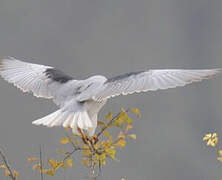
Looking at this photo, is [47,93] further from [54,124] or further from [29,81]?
[54,124]

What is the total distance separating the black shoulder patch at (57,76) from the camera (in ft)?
4.97

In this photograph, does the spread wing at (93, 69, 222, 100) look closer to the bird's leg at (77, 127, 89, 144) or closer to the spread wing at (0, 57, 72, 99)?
the bird's leg at (77, 127, 89, 144)

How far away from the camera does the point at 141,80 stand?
4.41 ft

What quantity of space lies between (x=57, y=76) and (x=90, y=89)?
0.86ft

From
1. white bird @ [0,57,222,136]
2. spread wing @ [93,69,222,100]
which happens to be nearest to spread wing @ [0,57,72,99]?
white bird @ [0,57,222,136]

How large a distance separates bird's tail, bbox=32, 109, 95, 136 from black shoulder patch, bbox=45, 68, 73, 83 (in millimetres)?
255

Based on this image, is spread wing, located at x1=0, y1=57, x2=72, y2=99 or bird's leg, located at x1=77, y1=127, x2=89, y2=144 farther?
spread wing, located at x1=0, y1=57, x2=72, y2=99

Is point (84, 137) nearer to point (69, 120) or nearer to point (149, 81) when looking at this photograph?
point (69, 120)

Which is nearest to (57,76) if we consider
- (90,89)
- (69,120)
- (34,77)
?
(34,77)

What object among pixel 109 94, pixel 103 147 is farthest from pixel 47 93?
pixel 103 147

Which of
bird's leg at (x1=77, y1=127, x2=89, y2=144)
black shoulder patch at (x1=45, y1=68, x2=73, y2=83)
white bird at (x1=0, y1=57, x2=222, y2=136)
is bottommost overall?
bird's leg at (x1=77, y1=127, x2=89, y2=144)

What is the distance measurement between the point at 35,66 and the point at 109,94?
0.59 meters

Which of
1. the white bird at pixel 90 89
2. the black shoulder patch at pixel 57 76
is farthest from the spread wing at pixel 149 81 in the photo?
the black shoulder patch at pixel 57 76

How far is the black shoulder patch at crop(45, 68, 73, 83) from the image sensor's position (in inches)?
59.6
